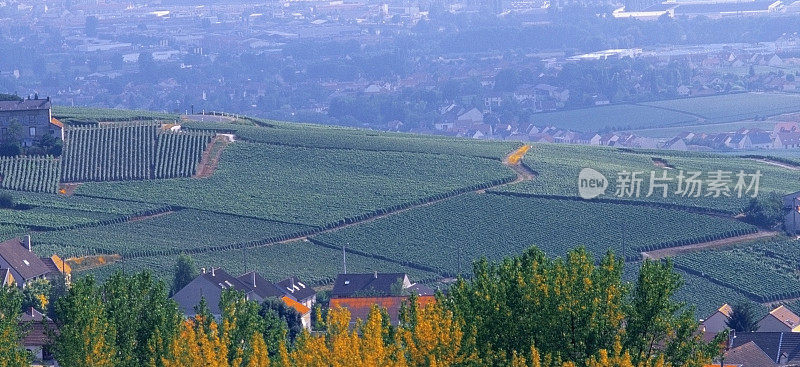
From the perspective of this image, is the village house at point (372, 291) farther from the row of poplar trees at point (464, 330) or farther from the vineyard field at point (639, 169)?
the row of poplar trees at point (464, 330)

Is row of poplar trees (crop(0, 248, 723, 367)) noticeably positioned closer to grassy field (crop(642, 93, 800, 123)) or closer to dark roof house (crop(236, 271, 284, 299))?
dark roof house (crop(236, 271, 284, 299))

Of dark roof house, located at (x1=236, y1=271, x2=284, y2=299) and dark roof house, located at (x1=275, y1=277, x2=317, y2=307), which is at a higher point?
dark roof house, located at (x1=236, y1=271, x2=284, y2=299)

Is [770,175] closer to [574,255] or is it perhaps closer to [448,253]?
[448,253]

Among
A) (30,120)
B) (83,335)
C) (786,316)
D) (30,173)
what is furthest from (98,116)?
(83,335)

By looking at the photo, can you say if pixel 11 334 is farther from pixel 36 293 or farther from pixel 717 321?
pixel 717 321

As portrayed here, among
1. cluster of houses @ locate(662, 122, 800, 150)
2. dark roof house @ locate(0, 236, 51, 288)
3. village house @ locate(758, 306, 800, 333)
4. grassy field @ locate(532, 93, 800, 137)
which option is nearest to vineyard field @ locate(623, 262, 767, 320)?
village house @ locate(758, 306, 800, 333)
